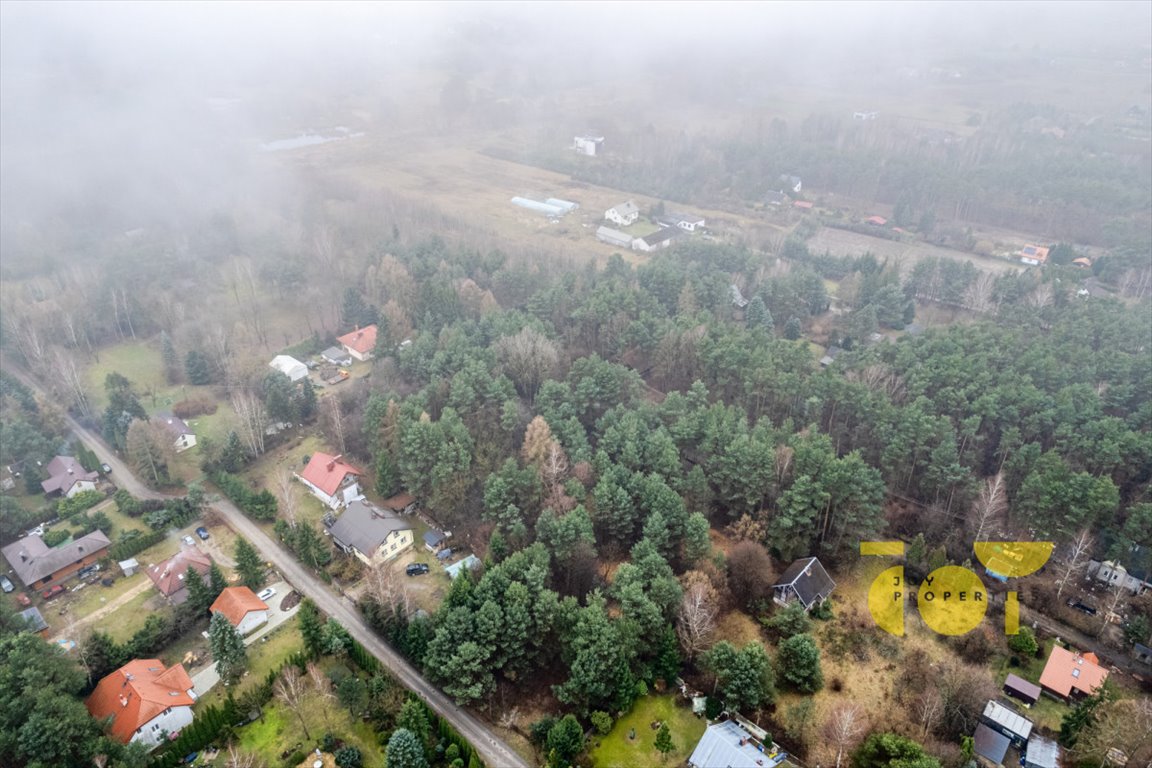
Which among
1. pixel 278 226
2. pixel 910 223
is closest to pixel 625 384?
pixel 278 226

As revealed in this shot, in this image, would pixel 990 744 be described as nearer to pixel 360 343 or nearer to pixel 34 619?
pixel 34 619

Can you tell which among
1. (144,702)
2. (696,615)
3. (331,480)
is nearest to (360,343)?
(331,480)

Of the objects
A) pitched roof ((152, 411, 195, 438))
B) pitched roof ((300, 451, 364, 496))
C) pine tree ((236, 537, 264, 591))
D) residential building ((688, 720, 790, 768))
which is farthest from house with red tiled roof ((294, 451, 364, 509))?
residential building ((688, 720, 790, 768))

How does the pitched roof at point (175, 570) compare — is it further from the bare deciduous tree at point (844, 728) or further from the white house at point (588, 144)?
the white house at point (588, 144)

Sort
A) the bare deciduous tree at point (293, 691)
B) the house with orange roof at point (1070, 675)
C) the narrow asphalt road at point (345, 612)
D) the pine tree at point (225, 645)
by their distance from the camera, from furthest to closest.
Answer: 1. the pine tree at point (225, 645)
2. the house with orange roof at point (1070, 675)
3. the bare deciduous tree at point (293, 691)
4. the narrow asphalt road at point (345, 612)

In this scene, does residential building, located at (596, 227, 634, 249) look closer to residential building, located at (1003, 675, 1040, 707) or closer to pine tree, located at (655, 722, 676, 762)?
residential building, located at (1003, 675, 1040, 707)

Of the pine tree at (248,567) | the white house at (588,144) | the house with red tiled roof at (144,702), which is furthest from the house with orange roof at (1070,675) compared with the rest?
the white house at (588,144)
